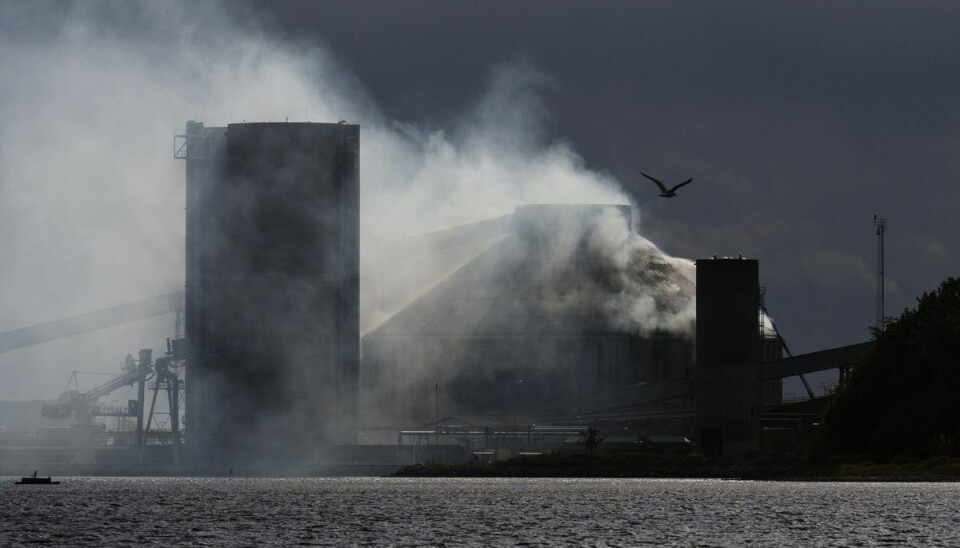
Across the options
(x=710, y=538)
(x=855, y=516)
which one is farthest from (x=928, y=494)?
(x=710, y=538)

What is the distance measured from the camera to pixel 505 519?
15588 centimetres

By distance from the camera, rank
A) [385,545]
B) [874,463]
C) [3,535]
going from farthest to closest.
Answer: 1. [874,463]
2. [3,535]
3. [385,545]

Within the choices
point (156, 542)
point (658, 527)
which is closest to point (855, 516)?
point (658, 527)

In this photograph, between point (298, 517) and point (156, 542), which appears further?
point (298, 517)

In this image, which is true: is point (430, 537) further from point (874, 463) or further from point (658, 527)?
point (874, 463)

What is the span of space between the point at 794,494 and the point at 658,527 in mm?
51626

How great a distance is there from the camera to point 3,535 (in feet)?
449

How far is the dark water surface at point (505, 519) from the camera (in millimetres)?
131625

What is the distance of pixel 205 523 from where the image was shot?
151 m

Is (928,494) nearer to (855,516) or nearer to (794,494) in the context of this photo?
(794,494)

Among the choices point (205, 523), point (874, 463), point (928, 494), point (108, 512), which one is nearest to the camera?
point (205, 523)

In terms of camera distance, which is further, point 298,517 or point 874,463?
point 874,463

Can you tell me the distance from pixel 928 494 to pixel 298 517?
5589cm

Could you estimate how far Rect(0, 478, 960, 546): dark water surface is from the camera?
132m
